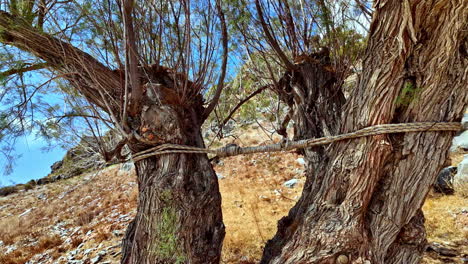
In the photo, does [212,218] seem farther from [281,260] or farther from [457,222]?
[457,222]

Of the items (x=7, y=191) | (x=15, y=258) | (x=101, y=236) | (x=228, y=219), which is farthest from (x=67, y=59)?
(x=7, y=191)

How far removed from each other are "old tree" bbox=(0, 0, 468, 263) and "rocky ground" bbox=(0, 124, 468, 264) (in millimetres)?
873

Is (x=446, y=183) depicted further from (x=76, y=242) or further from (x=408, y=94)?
(x=76, y=242)

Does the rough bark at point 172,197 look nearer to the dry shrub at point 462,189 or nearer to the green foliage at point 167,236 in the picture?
the green foliage at point 167,236

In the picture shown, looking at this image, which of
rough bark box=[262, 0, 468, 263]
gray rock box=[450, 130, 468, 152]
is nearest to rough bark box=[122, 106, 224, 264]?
rough bark box=[262, 0, 468, 263]

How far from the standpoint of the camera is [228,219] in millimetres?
4078

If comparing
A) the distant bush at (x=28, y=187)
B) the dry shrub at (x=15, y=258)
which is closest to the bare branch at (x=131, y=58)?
the dry shrub at (x=15, y=258)

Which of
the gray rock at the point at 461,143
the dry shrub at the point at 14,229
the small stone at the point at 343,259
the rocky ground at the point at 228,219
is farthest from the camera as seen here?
the dry shrub at the point at 14,229

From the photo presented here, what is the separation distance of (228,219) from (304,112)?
7.69ft

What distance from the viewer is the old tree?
1419 mm

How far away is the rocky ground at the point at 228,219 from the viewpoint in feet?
9.89

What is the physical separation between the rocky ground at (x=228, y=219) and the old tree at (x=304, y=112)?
0.87m

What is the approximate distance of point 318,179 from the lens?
1759 millimetres

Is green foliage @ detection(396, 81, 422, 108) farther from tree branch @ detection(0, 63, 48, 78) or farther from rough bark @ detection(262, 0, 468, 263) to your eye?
tree branch @ detection(0, 63, 48, 78)
